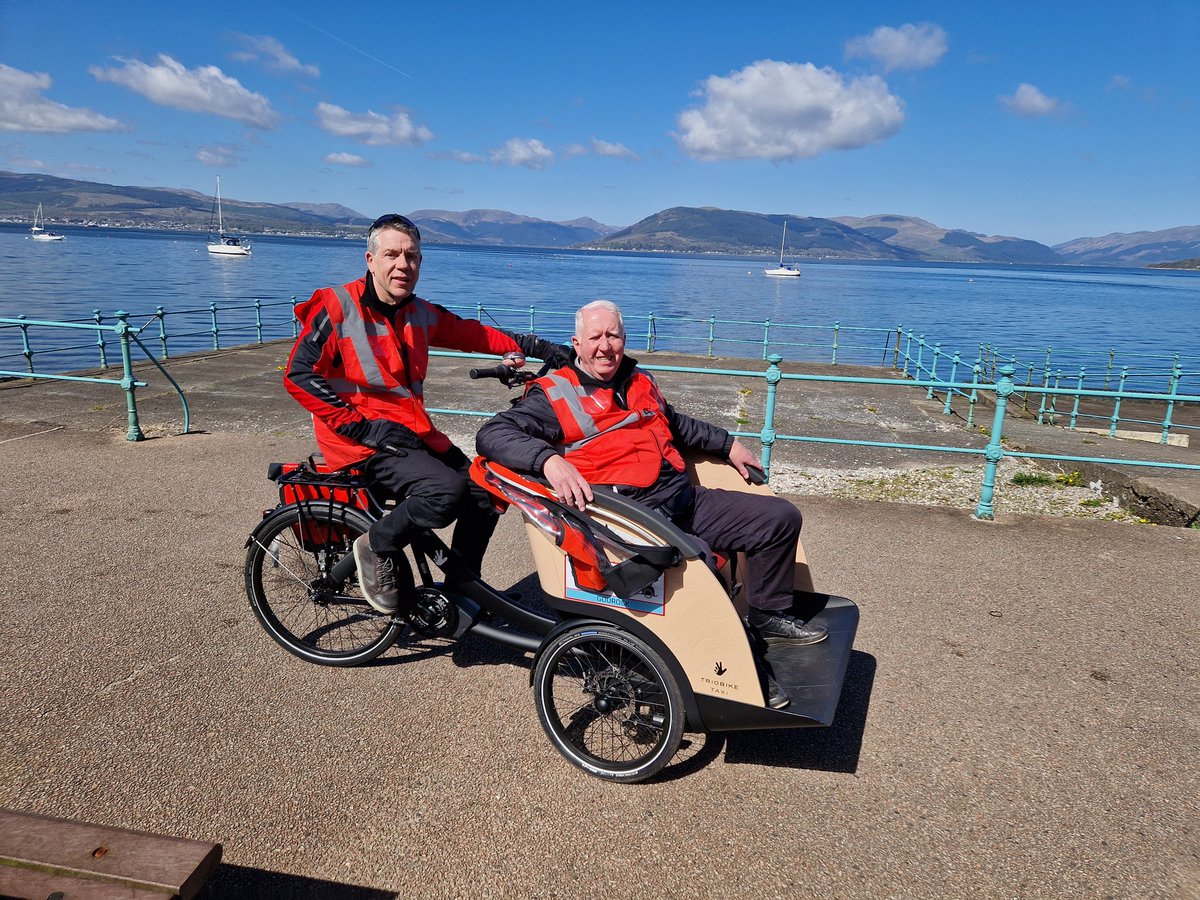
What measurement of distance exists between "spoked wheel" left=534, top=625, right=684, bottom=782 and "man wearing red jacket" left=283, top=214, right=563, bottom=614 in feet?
2.32

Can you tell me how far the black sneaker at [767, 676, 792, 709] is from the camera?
2.74m

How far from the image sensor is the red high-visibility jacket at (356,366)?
3238 mm

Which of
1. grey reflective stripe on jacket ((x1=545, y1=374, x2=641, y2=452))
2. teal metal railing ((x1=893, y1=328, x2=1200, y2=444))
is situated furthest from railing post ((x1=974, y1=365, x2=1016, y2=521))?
grey reflective stripe on jacket ((x1=545, y1=374, x2=641, y2=452))

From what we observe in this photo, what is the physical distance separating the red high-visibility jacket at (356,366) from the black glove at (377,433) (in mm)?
31

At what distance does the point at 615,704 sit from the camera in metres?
3.00

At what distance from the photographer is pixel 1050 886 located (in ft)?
7.94

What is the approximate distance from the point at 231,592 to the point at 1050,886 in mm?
3929

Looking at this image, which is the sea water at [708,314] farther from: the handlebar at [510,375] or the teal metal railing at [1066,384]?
the handlebar at [510,375]

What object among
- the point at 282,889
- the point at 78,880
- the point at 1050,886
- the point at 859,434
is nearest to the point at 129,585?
the point at 282,889

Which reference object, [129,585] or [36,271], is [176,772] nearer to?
[129,585]

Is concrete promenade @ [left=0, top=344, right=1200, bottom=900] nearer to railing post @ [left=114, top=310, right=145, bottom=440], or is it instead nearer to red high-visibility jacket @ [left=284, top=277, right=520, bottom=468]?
red high-visibility jacket @ [left=284, top=277, right=520, bottom=468]

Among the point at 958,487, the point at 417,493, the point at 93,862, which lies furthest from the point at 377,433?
the point at 958,487

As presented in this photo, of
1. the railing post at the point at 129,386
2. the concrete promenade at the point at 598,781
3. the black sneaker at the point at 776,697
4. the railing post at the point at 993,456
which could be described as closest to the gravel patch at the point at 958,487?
the railing post at the point at 993,456

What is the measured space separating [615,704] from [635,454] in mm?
949
